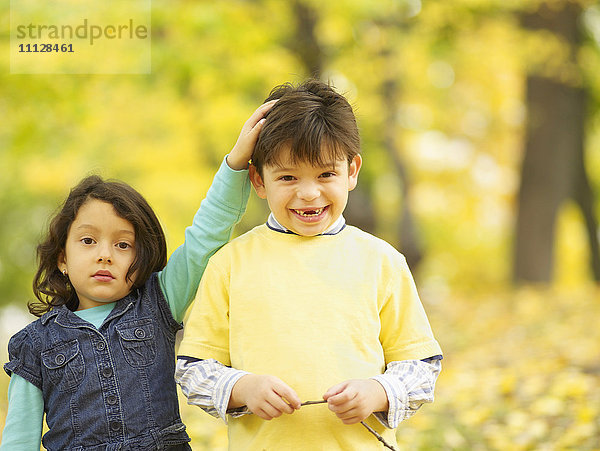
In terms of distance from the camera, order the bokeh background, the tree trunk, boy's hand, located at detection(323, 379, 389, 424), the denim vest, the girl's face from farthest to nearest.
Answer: the tree trunk, the bokeh background, the girl's face, the denim vest, boy's hand, located at detection(323, 379, 389, 424)

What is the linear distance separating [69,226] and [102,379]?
48 cm

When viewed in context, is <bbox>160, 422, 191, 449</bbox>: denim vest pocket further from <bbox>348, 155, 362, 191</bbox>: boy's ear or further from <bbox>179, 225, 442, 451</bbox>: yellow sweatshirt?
<bbox>348, 155, 362, 191</bbox>: boy's ear

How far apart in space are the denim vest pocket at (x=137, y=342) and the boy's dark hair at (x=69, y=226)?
0.14 m

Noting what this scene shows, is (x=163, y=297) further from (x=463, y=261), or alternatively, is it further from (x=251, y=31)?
(x=463, y=261)

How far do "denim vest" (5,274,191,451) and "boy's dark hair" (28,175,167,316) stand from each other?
0.10 metres

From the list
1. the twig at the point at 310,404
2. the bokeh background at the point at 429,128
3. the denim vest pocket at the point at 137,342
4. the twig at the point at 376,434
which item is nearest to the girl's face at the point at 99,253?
the denim vest pocket at the point at 137,342

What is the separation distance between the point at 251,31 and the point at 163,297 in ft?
18.6

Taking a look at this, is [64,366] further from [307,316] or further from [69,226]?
[307,316]

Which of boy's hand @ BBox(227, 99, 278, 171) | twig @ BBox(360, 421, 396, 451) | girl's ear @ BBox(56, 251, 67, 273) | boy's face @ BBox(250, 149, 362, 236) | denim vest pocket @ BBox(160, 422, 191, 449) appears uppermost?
boy's hand @ BBox(227, 99, 278, 171)

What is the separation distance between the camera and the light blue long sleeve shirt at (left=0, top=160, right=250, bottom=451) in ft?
7.05

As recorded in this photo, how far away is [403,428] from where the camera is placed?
4570mm

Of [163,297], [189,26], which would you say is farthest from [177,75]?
[163,297]

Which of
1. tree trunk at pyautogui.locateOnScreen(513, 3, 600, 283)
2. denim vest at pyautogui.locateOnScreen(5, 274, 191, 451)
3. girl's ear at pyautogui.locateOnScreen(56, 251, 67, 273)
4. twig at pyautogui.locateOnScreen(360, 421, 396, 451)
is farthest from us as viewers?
tree trunk at pyautogui.locateOnScreen(513, 3, 600, 283)

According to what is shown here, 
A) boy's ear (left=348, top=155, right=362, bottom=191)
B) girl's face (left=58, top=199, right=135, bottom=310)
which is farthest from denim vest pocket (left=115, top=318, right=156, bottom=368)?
boy's ear (left=348, top=155, right=362, bottom=191)
